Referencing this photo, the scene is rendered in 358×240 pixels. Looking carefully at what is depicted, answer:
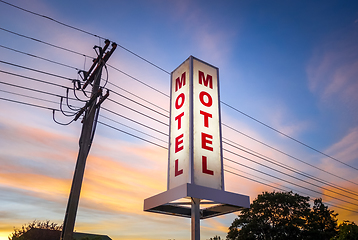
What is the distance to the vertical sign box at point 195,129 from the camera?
36.5 ft

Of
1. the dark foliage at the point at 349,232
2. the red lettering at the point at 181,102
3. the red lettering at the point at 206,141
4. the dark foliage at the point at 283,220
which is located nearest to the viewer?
the red lettering at the point at 206,141

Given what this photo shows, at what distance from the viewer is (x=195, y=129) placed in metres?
11.6

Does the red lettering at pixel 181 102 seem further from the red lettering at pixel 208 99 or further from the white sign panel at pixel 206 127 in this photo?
the red lettering at pixel 208 99

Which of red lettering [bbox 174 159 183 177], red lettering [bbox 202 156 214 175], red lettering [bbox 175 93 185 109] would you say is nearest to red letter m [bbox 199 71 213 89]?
red lettering [bbox 175 93 185 109]

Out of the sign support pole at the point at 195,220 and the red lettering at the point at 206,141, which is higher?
the red lettering at the point at 206,141

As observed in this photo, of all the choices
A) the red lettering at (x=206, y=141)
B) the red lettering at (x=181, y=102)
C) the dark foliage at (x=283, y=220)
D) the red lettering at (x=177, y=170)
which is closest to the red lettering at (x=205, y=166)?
the red lettering at (x=206, y=141)

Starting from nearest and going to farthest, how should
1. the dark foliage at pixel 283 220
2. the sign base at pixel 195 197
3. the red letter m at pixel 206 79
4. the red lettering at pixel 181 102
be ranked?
1. the sign base at pixel 195 197
2. the red lettering at pixel 181 102
3. the red letter m at pixel 206 79
4. the dark foliage at pixel 283 220

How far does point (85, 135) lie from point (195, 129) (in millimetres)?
4372

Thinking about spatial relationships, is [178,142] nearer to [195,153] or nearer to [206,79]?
[195,153]

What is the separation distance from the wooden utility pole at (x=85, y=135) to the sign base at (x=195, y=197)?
2.81 meters

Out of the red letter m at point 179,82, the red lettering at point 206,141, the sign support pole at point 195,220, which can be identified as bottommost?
the sign support pole at point 195,220

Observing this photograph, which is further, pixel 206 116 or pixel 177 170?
pixel 206 116

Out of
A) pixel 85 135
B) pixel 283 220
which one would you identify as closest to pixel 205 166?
pixel 85 135

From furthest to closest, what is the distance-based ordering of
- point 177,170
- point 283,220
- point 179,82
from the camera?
point 283,220, point 179,82, point 177,170
